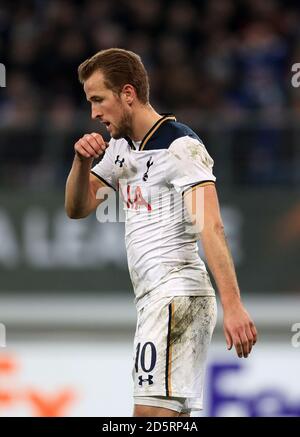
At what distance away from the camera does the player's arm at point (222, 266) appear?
462 centimetres

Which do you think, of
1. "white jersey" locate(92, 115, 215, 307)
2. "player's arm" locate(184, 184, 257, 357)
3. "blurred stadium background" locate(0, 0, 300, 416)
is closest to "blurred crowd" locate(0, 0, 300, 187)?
"blurred stadium background" locate(0, 0, 300, 416)

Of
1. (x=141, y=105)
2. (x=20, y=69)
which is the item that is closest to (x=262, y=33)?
(x=20, y=69)

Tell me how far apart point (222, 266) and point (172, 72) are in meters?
6.73

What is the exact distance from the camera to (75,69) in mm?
11344

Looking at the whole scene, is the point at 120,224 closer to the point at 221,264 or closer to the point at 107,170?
the point at 107,170

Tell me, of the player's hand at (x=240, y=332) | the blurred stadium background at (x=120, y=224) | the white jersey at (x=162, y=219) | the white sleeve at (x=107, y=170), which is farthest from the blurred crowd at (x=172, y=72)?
the player's hand at (x=240, y=332)

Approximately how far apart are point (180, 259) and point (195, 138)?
1.64 feet

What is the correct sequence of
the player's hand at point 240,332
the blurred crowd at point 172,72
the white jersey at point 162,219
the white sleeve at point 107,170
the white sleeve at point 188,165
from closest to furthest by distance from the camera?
the player's hand at point 240,332
the white sleeve at point 188,165
the white jersey at point 162,219
the white sleeve at point 107,170
the blurred crowd at point 172,72

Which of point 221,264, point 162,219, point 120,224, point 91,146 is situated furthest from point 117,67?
point 120,224

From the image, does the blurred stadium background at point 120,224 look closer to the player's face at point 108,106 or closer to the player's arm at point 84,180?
the player's arm at point 84,180

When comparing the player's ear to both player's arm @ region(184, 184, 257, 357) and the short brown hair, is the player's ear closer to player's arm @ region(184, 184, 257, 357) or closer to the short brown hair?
the short brown hair

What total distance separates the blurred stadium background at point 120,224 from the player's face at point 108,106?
4.17m

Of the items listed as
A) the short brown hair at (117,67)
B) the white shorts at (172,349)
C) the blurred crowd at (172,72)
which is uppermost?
the blurred crowd at (172,72)

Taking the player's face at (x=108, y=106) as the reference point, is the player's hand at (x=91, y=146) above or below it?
below
